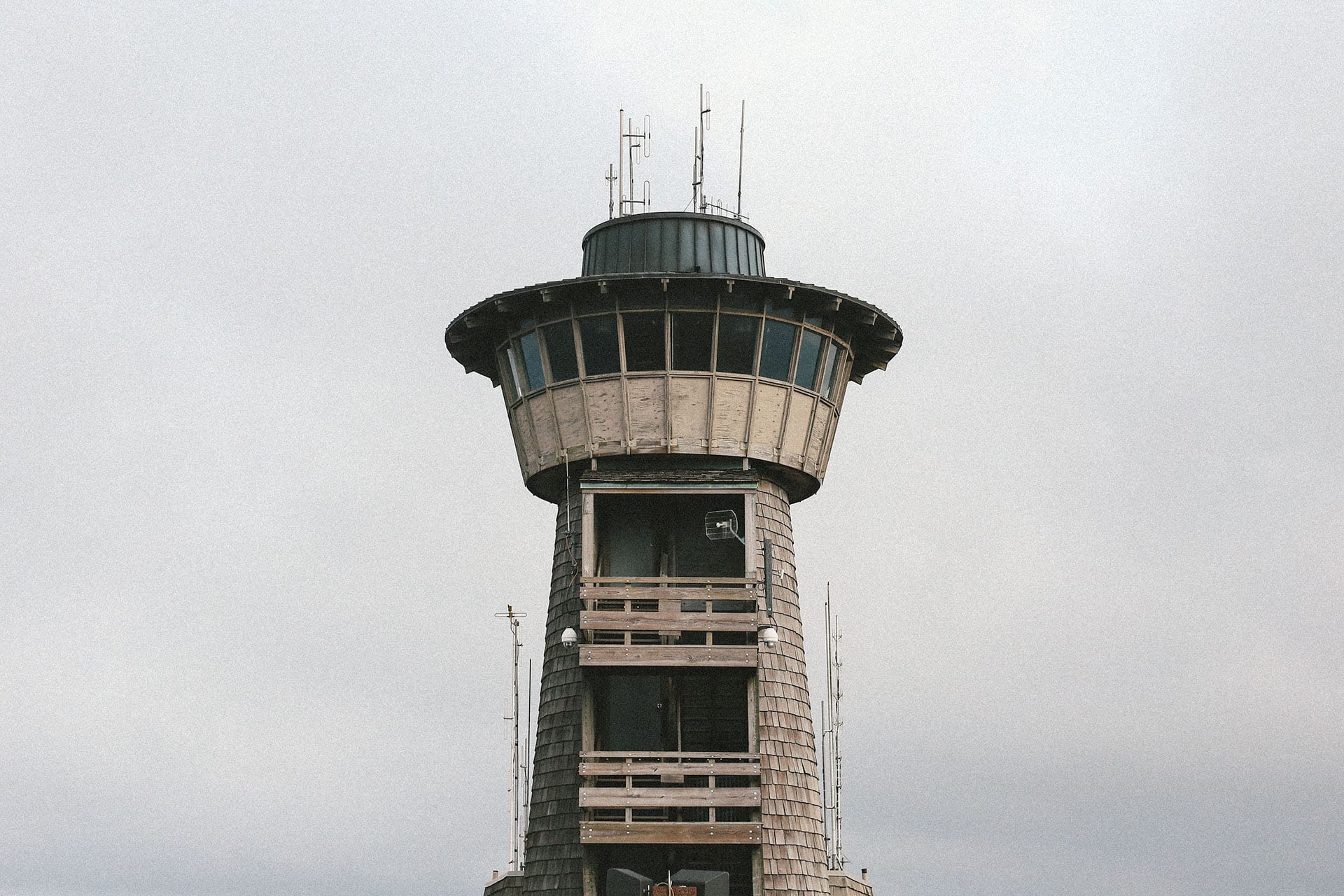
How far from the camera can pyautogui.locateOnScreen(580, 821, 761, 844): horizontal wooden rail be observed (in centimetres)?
3981

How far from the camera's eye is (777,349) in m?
44.0

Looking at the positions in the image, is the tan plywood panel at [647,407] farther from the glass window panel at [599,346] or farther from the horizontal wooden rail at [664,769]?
the horizontal wooden rail at [664,769]

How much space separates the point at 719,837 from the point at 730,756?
1809mm

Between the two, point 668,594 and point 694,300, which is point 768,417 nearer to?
point 694,300

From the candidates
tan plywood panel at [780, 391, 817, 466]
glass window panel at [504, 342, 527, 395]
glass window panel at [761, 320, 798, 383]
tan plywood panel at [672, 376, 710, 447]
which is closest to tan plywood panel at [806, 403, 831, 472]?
tan plywood panel at [780, 391, 817, 466]

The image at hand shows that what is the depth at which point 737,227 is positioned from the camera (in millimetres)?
46062

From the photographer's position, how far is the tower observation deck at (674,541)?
41062 millimetres

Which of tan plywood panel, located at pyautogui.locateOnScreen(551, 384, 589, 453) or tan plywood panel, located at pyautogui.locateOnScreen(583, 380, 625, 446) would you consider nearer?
tan plywood panel, located at pyautogui.locateOnScreen(583, 380, 625, 446)

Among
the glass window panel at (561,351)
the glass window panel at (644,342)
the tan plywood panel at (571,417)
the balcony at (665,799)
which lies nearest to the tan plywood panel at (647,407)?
the glass window panel at (644,342)

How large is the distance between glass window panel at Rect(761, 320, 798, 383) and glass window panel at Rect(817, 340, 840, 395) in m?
1.20

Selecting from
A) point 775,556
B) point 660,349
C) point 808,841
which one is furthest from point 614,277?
point 808,841

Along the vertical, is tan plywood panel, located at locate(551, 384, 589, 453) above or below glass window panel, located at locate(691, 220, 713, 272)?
below

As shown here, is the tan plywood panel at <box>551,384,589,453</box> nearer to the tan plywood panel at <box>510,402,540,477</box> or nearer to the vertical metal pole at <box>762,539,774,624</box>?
the tan plywood panel at <box>510,402,540,477</box>

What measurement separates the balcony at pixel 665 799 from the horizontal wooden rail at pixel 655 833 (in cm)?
2
